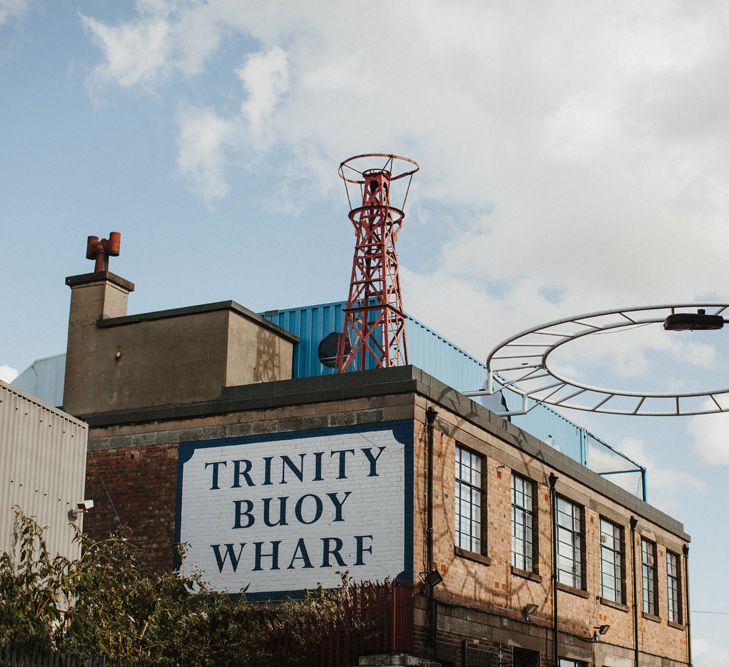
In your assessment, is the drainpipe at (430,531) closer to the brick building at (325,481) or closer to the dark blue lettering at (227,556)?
the brick building at (325,481)

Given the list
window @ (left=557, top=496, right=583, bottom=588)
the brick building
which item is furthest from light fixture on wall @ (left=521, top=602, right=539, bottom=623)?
window @ (left=557, top=496, right=583, bottom=588)

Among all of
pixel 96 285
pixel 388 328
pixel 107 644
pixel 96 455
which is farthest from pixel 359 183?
pixel 107 644

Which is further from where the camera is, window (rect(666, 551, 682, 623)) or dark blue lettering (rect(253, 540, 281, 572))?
window (rect(666, 551, 682, 623))

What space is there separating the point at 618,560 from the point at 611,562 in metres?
0.57

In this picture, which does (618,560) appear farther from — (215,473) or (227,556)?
(215,473)

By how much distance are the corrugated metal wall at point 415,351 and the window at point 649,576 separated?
4.65 m

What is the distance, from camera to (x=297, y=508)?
24.4m

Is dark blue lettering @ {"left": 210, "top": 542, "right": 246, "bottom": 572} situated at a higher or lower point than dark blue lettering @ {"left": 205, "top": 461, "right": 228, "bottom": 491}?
lower

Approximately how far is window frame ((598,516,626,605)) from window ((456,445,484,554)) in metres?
6.87

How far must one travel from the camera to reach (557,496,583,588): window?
29.2m

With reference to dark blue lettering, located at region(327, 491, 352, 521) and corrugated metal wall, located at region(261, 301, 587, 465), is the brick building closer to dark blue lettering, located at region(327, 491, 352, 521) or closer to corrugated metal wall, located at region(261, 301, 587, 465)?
dark blue lettering, located at region(327, 491, 352, 521)

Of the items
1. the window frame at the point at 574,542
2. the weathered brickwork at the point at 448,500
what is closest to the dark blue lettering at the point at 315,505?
the weathered brickwork at the point at 448,500

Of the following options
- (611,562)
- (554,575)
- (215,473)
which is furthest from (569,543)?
Answer: (215,473)

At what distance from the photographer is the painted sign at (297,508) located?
23.5 m
